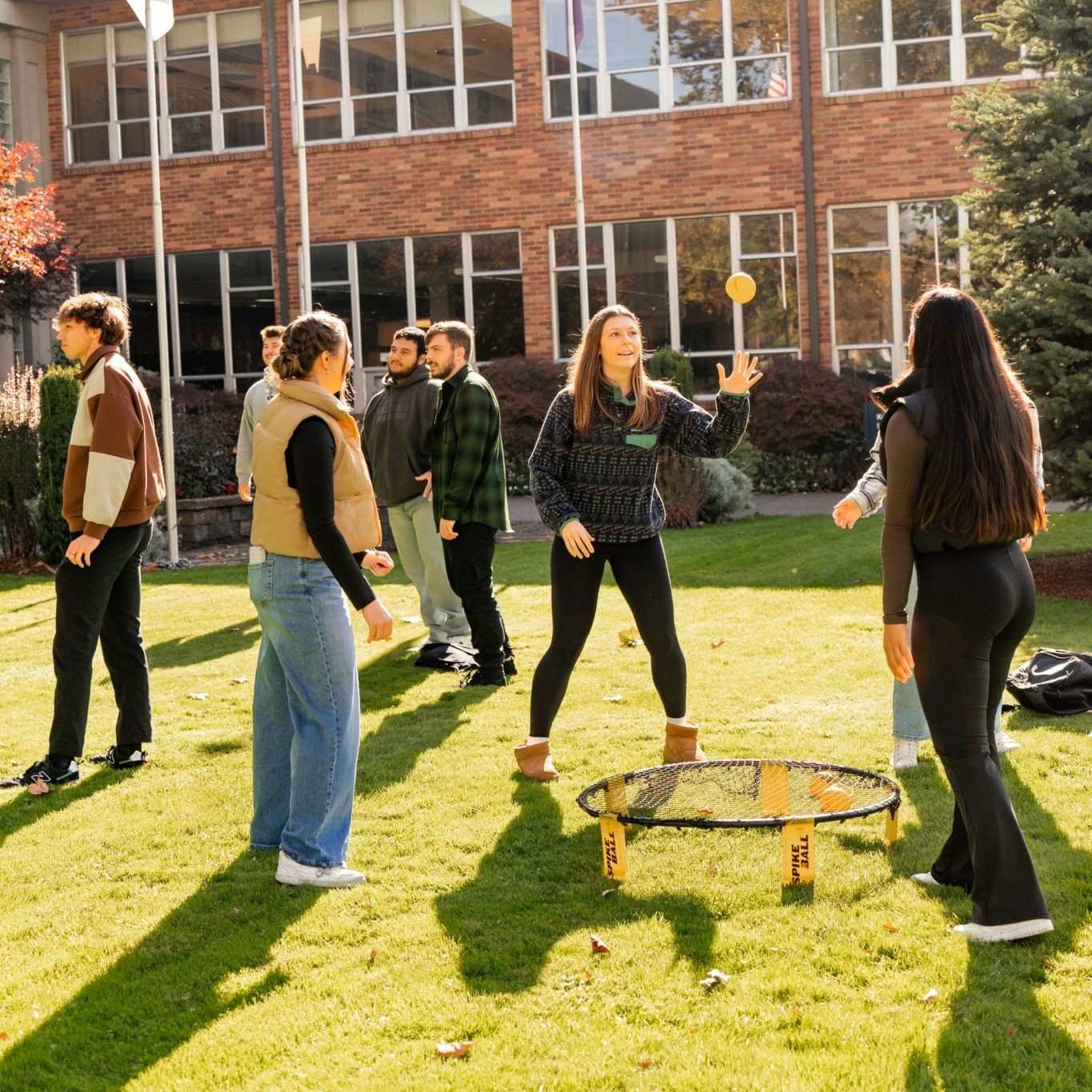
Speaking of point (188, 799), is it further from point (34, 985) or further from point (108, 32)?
point (108, 32)

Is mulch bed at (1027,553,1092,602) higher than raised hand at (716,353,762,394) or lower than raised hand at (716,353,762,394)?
lower

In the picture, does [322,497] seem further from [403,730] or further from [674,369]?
[674,369]

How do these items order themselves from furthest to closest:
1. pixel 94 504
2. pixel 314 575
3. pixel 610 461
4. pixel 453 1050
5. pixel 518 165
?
1. pixel 518 165
2. pixel 94 504
3. pixel 610 461
4. pixel 314 575
5. pixel 453 1050

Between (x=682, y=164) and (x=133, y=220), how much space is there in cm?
930

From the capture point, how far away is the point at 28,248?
2084 cm

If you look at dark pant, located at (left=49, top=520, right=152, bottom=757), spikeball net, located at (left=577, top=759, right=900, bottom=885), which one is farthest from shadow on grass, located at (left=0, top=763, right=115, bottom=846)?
spikeball net, located at (left=577, top=759, right=900, bottom=885)

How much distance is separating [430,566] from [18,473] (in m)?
7.29

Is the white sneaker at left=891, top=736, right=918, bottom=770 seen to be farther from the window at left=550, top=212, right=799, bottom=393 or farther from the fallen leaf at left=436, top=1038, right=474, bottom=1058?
the window at left=550, top=212, right=799, bottom=393

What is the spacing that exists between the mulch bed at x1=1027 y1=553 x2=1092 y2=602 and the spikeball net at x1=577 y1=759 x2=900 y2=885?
17.3 feet

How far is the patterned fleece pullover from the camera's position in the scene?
19.3 feet

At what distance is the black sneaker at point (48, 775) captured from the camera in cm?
632

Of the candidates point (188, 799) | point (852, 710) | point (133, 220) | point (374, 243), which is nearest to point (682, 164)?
point (374, 243)

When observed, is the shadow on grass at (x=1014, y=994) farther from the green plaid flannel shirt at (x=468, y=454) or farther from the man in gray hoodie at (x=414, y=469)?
the man in gray hoodie at (x=414, y=469)

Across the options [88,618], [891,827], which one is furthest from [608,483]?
[88,618]
